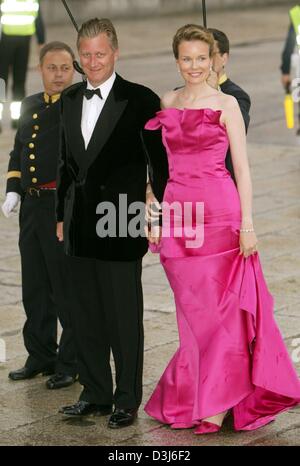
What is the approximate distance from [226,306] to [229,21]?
24078mm

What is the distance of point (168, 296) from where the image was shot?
9.51 metres

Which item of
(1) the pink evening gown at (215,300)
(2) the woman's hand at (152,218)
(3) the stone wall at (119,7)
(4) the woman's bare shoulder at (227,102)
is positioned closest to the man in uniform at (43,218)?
(2) the woman's hand at (152,218)

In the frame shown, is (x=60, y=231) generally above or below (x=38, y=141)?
below

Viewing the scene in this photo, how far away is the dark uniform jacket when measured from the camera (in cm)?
744

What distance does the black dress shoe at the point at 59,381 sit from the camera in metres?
7.50

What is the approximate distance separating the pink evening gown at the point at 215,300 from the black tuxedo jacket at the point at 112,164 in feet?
0.31

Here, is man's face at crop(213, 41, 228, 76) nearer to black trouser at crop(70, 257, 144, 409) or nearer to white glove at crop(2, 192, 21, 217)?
black trouser at crop(70, 257, 144, 409)

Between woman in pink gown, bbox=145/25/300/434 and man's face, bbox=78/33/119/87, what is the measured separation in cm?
32

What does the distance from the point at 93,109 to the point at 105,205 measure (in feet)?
1.52

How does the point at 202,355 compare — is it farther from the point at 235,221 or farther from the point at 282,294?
the point at 282,294

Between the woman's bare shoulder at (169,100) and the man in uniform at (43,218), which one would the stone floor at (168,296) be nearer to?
the man in uniform at (43,218)

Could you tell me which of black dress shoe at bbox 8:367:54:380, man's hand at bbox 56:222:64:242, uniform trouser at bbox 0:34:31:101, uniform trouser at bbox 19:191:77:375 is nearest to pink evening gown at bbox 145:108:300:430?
man's hand at bbox 56:222:64:242

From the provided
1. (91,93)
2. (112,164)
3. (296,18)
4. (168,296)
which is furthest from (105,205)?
(296,18)

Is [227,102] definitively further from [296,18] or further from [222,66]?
[296,18]
